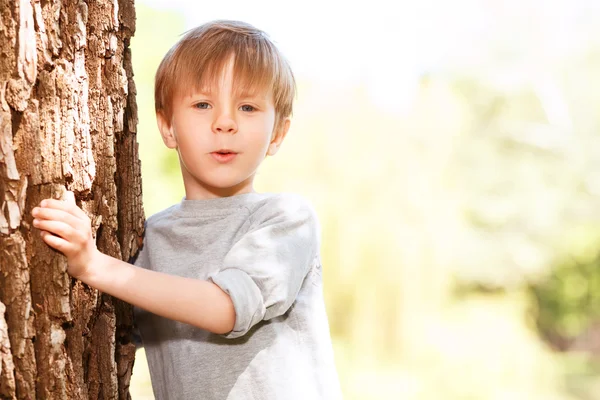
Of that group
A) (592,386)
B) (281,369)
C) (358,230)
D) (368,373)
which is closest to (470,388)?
(368,373)

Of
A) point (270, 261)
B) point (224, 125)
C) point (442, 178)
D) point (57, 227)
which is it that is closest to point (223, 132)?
point (224, 125)

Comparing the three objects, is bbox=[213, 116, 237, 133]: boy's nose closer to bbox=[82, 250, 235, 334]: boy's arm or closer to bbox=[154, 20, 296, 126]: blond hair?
bbox=[154, 20, 296, 126]: blond hair

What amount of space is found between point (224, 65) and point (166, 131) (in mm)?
206

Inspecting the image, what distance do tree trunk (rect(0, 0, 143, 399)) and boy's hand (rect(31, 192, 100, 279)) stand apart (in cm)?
2

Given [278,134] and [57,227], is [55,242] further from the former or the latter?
[278,134]

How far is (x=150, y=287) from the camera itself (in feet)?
3.86

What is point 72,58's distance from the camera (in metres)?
1.21

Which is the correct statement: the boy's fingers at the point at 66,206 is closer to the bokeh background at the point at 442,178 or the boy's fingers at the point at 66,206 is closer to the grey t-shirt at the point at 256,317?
the grey t-shirt at the point at 256,317

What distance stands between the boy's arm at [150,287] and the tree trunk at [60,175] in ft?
0.12

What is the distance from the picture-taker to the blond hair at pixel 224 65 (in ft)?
4.50

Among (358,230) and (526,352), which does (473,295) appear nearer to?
(526,352)

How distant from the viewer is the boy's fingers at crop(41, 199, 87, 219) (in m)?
1.11

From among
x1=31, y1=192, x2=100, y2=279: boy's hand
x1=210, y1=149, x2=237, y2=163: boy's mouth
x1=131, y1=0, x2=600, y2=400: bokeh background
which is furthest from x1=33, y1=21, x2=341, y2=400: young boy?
x1=131, y1=0, x2=600, y2=400: bokeh background

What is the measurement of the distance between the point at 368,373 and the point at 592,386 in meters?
5.88
